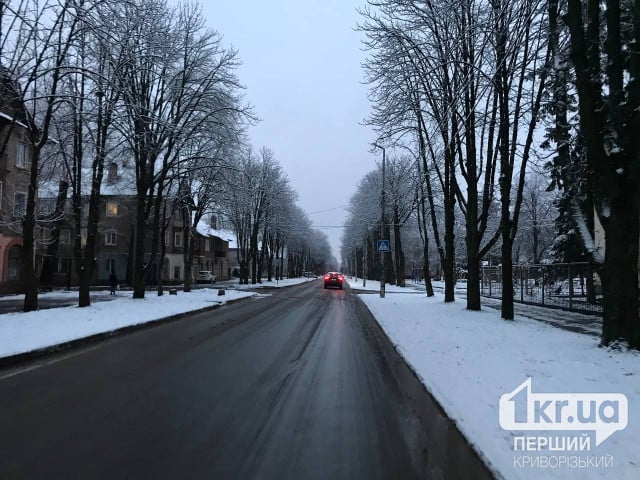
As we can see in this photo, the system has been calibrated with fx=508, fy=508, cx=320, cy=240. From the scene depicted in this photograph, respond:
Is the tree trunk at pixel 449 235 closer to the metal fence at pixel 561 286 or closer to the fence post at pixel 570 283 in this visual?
the metal fence at pixel 561 286

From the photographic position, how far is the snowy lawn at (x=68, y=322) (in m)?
10.6

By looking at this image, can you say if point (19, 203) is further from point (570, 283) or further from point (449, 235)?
point (570, 283)

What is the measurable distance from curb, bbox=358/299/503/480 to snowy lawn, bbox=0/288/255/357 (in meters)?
7.28

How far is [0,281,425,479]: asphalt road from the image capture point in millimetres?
4484

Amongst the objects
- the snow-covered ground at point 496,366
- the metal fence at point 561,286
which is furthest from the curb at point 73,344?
the metal fence at point 561,286

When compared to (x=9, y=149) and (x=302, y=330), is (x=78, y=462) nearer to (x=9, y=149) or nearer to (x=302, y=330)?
(x=302, y=330)

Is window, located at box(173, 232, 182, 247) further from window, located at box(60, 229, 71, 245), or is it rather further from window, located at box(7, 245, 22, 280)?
window, located at box(7, 245, 22, 280)

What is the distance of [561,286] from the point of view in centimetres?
2014

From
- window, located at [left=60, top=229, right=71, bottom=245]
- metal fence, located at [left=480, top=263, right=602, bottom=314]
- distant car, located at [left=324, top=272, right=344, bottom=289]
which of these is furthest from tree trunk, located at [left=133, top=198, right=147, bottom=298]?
window, located at [left=60, top=229, right=71, bottom=245]

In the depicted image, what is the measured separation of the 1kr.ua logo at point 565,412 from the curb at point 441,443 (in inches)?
22.8

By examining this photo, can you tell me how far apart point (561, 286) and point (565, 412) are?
16.0m

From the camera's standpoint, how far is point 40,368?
8.75 m

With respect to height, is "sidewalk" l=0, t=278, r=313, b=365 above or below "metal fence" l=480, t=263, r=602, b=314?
below

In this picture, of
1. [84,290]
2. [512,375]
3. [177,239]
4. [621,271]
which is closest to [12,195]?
[84,290]
